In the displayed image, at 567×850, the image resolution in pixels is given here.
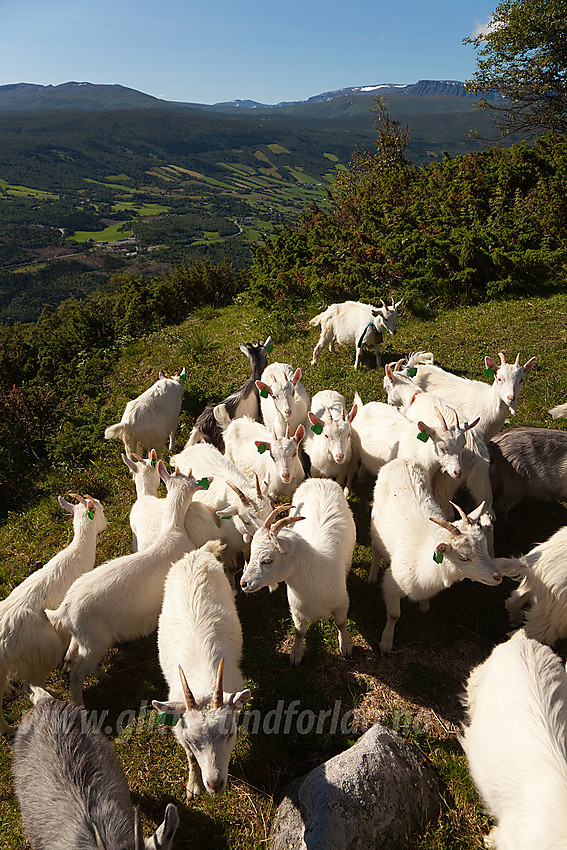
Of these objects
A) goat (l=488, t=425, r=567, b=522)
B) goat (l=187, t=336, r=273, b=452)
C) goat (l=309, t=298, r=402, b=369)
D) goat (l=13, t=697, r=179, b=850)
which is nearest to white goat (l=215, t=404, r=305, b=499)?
goat (l=187, t=336, r=273, b=452)

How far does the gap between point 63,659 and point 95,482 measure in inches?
130

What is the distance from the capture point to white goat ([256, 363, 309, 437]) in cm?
752

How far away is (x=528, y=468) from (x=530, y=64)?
22.3m

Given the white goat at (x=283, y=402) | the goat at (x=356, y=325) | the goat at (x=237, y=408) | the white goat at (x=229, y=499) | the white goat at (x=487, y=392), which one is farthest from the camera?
the goat at (x=356, y=325)

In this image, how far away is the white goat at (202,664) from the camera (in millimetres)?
3309

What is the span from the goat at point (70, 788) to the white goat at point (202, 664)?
511 millimetres

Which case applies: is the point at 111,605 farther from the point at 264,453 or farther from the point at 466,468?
the point at 466,468

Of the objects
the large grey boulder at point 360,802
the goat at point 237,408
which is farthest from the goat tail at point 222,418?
the large grey boulder at point 360,802

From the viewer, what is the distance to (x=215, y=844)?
3697mm

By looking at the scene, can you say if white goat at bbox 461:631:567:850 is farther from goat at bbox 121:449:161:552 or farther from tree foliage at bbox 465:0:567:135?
tree foliage at bbox 465:0:567:135

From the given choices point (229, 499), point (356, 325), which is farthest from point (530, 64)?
A: point (229, 499)

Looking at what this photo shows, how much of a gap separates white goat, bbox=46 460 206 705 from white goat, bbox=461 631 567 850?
10.1 feet

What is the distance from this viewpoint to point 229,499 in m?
5.95

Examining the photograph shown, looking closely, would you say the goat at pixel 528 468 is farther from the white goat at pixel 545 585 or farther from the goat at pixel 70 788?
the goat at pixel 70 788
